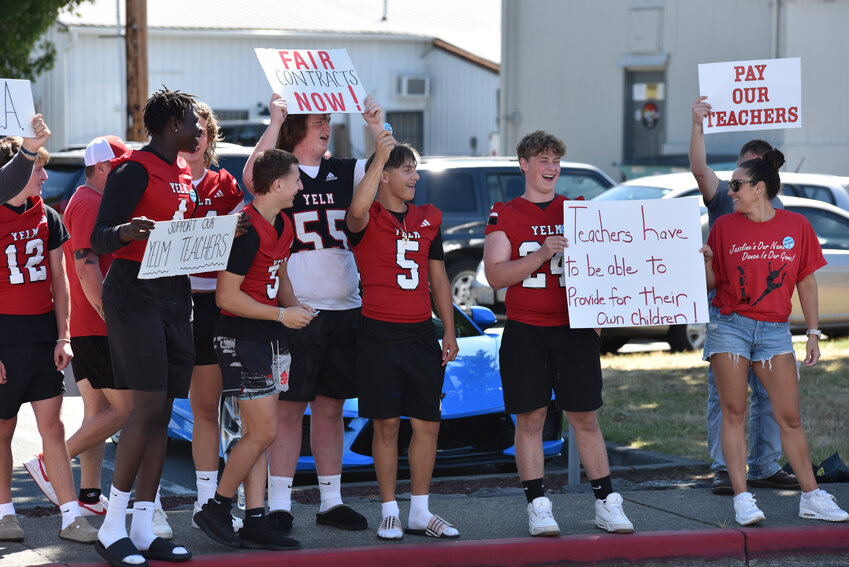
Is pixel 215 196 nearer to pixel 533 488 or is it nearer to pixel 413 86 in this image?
pixel 533 488

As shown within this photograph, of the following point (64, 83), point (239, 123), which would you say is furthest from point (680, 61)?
point (64, 83)

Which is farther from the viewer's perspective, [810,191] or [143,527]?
[810,191]

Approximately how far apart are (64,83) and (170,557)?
94.5 feet

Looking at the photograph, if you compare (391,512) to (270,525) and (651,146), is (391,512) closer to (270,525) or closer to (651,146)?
(270,525)

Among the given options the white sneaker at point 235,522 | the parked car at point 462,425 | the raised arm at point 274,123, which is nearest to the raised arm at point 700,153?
the parked car at point 462,425

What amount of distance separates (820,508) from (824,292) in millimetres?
6798

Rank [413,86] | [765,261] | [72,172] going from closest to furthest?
[765,261] → [72,172] → [413,86]

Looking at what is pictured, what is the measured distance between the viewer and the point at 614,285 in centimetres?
616

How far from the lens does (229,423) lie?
741cm

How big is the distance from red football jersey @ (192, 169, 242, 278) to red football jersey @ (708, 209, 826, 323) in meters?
2.58

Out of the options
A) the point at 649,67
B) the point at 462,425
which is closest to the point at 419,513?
the point at 462,425

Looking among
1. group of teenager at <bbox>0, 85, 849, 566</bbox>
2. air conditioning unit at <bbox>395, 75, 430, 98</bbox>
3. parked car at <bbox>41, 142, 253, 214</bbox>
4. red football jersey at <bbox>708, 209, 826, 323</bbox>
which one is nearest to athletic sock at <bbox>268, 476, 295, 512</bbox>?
group of teenager at <bbox>0, 85, 849, 566</bbox>

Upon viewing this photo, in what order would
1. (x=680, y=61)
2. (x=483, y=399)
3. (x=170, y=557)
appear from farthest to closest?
(x=680, y=61) < (x=483, y=399) < (x=170, y=557)

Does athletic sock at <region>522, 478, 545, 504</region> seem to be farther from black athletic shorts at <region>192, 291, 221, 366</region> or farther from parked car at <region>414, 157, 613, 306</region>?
parked car at <region>414, 157, 613, 306</region>
